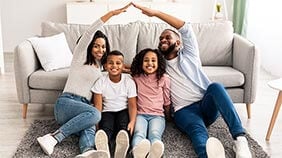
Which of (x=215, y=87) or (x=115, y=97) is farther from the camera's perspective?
(x=115, y=97)

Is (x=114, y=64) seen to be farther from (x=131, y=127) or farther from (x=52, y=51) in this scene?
(x=52, y=51)

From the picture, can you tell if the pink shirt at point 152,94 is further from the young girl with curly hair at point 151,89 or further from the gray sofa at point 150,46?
the gray sofa at point 150,46

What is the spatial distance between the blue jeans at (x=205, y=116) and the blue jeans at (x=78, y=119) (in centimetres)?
59

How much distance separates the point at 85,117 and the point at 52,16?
333 centimetres

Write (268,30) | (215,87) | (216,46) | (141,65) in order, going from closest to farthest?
(215,87), (141,65), (216,46), (268,30)

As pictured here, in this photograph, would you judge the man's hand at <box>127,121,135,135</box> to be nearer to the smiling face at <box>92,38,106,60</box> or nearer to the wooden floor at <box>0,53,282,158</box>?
the smiling face at <box>92,38,106,60</box>

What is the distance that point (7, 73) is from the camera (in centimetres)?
466

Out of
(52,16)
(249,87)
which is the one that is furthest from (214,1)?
(249,87)

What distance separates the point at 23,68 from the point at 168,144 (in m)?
1.27

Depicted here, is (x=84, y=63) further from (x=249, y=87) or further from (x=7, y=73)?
(x=7, y=73)

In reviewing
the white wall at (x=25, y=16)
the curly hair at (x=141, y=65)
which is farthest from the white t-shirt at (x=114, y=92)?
the white wall at (x=25, y=16)

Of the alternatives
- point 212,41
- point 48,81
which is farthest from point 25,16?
point 212,41

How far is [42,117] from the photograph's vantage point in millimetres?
3234

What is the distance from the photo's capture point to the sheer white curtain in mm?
4539
